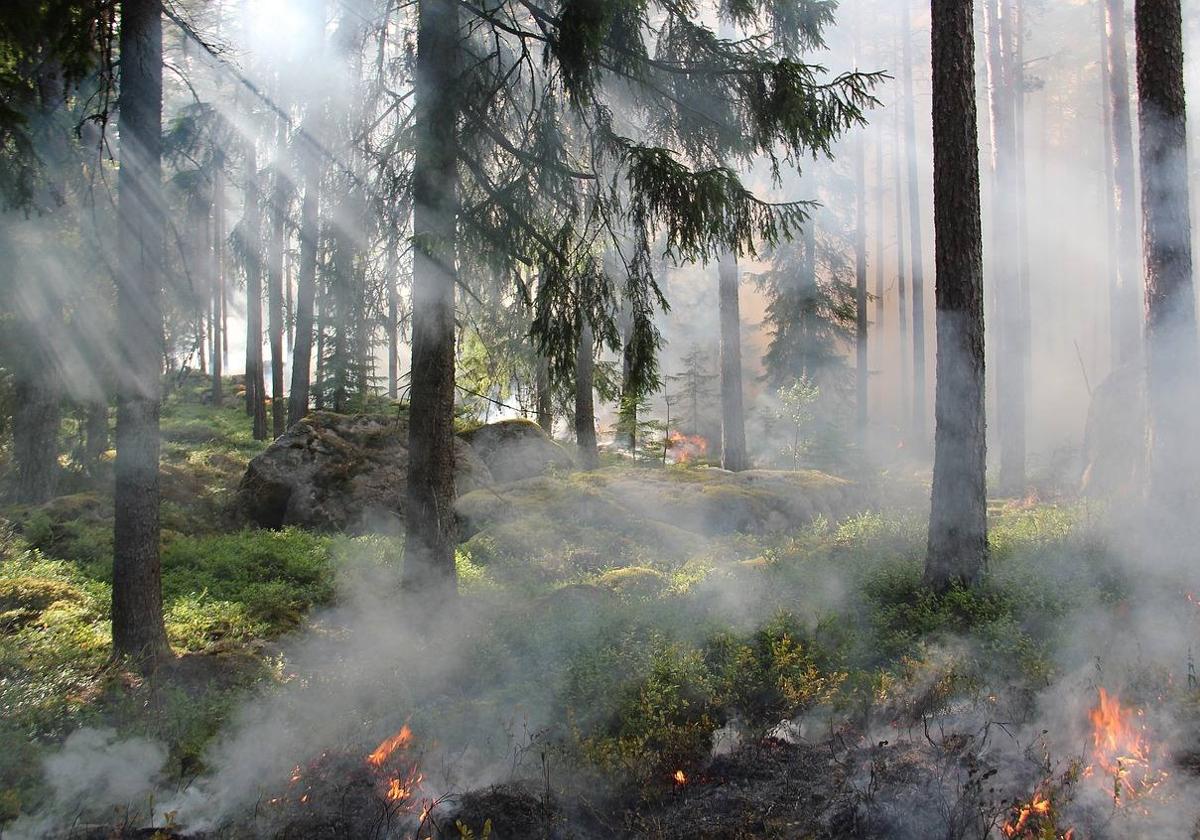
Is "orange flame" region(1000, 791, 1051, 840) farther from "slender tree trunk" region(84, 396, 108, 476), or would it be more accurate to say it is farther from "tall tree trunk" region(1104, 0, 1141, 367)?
"slender tree trunk" region(84, 396, 108, 476)

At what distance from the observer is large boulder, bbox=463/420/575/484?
587 inches

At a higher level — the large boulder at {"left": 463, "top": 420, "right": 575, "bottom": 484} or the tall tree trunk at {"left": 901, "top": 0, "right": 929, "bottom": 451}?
the tall tree trunk at {"left": 901, "top": 0, "right": 929, "bottom": 451}

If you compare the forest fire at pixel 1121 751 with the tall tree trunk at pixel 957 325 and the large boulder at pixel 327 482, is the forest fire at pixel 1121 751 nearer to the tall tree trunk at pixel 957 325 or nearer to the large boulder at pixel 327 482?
the tall tree trunk at pixel 957 325

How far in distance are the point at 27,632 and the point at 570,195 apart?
22.7 ft

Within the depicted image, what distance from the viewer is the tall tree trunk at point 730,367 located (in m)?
17.2

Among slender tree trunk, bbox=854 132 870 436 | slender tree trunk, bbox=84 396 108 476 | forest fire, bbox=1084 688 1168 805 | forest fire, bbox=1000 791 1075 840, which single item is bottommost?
forest fire, bbox=1000 791 1075 840

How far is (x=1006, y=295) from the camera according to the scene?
17.3 m

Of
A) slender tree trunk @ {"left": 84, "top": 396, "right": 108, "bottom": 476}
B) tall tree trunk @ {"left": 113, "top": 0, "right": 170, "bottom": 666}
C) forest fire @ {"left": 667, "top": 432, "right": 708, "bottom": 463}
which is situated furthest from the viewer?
forest fire @ {"left": 667, "top": 432, "right": 708, "bottom": 463}

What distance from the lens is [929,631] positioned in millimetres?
7285

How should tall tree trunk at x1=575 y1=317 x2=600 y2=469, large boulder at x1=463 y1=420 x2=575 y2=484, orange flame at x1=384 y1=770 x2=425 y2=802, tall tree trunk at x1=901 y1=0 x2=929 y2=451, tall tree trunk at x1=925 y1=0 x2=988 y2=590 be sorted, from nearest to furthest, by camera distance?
orange flame at x1=384 y1=770 x2=425 y2=802, tall tree trunk at x1=925 y1=0 x2=988 y2=590, large boulder at x1=463 y1=420 x2=575 y2=484, tall tree trunk at x1=575 y1=317 x2=600 y2=469, tall tree trunk at x1=901 y1=0 x2=929 y2=451

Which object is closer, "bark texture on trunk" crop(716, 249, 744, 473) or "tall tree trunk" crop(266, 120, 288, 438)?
"tall tree trunk" crop(266, 120, 288, 438)

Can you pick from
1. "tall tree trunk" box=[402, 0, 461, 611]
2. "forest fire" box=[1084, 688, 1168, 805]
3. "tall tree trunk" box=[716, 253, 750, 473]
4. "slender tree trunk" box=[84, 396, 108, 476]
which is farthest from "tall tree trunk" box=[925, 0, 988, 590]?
"slender tree trunk" box=[84, 396, 108, 476]

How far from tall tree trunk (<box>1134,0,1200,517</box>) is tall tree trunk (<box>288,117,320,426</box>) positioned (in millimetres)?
10083

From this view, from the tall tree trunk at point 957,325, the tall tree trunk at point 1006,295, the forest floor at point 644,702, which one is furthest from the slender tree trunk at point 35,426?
the tall tree trunk at point 1006,295
